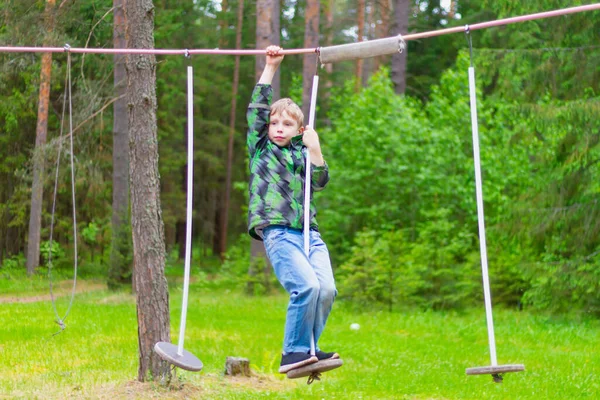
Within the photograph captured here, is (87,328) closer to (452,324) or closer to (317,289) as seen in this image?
(452,324)

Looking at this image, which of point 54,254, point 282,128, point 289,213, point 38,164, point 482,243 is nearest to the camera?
point 482,243

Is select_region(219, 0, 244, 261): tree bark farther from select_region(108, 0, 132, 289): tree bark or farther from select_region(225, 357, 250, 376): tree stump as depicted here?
select_region(225, 357, 250, 376): tree stump

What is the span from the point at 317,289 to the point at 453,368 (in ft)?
16.0

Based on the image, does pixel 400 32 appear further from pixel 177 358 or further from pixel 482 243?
pixel 177 358

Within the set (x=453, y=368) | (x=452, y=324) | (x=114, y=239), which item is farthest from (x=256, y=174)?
(x=114, y=239)

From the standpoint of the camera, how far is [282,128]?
520 centimetres

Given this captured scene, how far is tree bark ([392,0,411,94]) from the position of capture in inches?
808

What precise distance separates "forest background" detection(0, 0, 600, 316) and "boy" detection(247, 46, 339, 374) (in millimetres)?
4572

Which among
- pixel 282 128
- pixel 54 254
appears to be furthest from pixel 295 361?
pixel 54 254

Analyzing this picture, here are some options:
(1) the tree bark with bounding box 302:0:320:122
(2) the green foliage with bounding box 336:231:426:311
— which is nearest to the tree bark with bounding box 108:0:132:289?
(2) the green foliage with bounding box 336:231:426:311

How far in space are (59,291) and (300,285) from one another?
38.6ft

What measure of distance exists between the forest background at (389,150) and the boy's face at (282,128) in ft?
15.1

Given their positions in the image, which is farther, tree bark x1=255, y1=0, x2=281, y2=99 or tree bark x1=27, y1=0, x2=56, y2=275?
tree bark x1=255, y1=0, x2=281, y2=99

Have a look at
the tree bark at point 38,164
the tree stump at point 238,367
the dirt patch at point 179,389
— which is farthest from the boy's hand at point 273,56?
the tree bark at point 38,164
